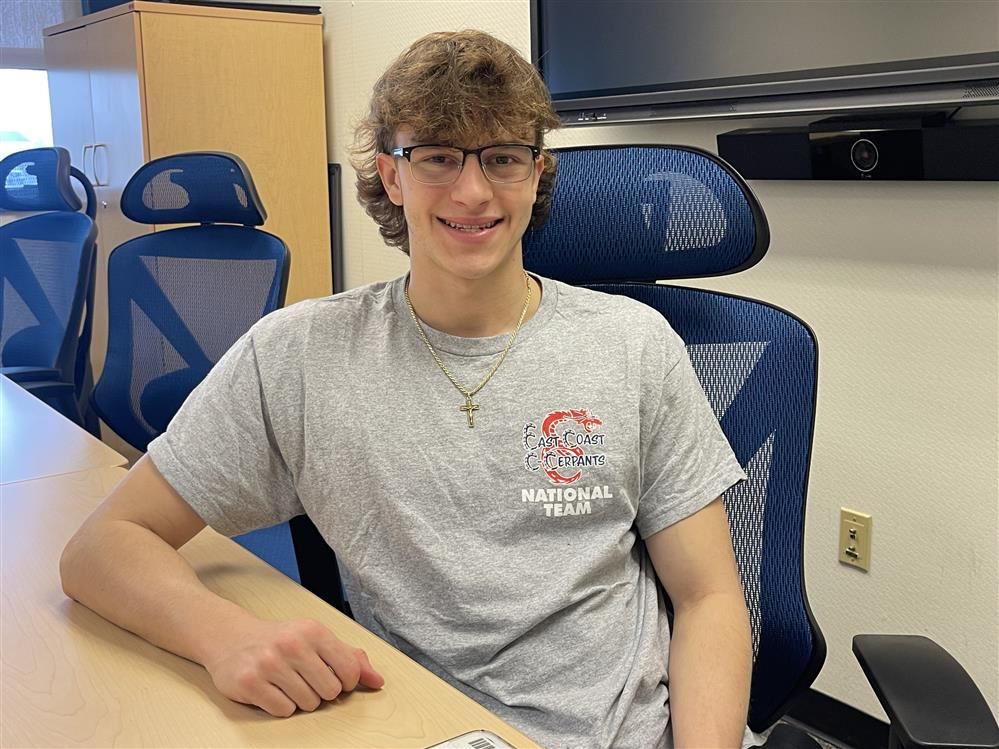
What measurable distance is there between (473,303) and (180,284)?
1.08m

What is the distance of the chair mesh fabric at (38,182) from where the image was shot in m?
2.67

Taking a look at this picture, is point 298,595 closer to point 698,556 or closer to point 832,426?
point 698,556

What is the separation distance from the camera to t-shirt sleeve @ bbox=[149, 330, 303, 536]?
1.12m

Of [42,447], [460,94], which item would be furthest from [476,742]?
[42,447]

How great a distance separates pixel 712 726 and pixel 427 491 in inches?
14.4

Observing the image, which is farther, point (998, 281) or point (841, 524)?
point (841, 524)

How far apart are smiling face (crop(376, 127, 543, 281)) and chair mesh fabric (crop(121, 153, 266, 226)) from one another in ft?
3.05

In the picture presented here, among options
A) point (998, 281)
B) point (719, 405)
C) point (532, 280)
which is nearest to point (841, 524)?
point (998, 281)

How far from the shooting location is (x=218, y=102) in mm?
Result: 3365

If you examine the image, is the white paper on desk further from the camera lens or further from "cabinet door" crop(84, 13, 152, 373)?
"cabinet door" crop(84, 13, 152, 373)

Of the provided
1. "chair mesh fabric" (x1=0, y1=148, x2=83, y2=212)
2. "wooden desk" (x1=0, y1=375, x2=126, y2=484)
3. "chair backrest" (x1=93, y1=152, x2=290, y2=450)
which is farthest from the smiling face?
"chair mesh fabric" (x1=0, y1=148, x2=83, y2=212)

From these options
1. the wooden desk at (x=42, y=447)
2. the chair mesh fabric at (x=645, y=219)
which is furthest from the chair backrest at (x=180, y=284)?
the chair mesh fabric at (x=645, y=219)

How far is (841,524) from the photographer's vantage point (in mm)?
2021

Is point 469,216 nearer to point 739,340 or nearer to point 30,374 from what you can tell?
point 739,340
